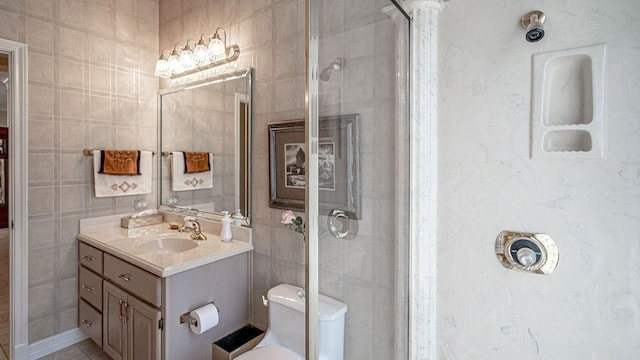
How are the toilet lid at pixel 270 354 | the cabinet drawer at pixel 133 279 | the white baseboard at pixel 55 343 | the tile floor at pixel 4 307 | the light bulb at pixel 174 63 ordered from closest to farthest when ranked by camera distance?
the toilet lid at pixel 270 354
the cabinet drawer at pixel 133 279
the white baseboard at pixel 55 343
the tile floor at pixel 4 307
the light bulb at pixel 174 63

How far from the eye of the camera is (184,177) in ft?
7.58

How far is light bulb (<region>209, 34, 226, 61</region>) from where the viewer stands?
201 centimetres

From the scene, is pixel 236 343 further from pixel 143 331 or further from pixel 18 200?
pixel 18 200

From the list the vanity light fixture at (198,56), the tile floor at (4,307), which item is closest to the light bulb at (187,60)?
the vanity light fixture at (198,56)

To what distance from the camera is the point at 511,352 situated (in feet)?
3.48

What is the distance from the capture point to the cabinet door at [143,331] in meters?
1.53

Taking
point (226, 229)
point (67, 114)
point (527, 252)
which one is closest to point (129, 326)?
point (226, 229)

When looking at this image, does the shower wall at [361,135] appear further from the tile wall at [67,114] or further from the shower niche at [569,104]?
the tile wall at [67,114]

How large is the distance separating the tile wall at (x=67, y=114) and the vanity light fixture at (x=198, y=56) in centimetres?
28

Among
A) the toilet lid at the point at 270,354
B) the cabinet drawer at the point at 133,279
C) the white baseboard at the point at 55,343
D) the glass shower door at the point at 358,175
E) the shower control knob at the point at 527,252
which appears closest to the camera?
the glass shower door at the point at 358,175

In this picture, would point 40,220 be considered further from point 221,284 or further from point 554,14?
point 554,14

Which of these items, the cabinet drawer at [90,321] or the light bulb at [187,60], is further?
the light bulb at [187,60]

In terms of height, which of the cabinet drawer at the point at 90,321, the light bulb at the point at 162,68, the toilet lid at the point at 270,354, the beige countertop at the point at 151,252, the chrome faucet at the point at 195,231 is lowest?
the cabinet drawer at the point at 90,321

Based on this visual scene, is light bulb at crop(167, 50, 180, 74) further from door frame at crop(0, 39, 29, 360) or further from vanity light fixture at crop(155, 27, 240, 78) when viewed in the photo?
door frame at crop(0, 39, 29, 360)
